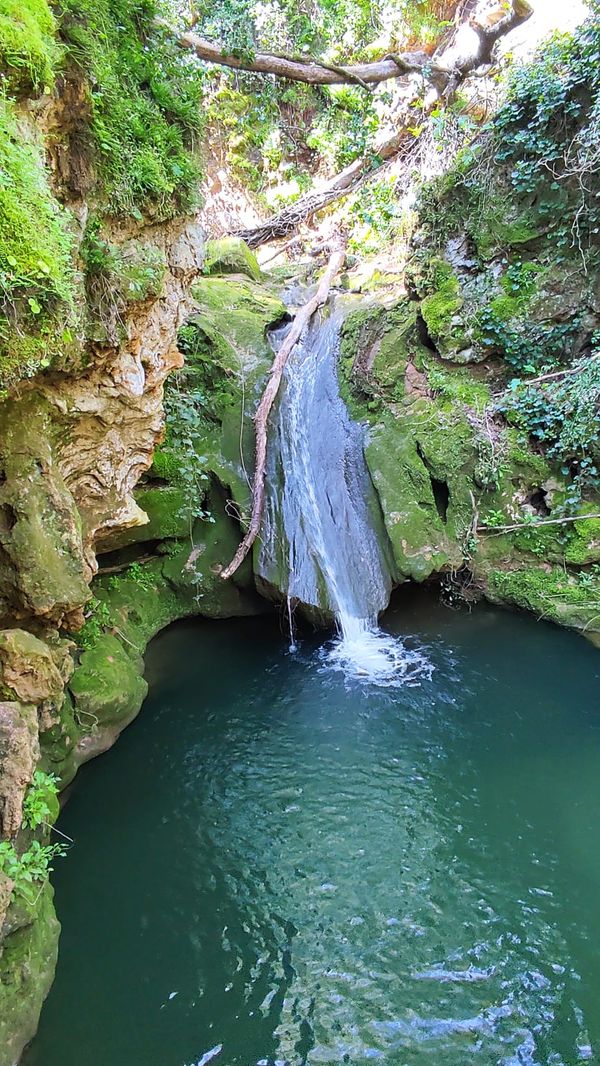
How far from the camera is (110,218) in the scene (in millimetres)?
3893

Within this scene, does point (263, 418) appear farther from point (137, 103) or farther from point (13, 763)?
point (13, 763)

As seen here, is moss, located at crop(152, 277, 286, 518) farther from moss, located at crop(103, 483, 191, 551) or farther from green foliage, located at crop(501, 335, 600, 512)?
green foliage, located at crop(501, 335, 600, 512)

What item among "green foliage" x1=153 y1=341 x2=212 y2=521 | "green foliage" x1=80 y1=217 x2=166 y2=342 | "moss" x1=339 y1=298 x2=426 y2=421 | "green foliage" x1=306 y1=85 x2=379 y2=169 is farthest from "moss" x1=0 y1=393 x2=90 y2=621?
"moss" x1=339 y1=298 x2=426 y2=421

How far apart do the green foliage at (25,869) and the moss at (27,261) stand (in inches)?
95.8

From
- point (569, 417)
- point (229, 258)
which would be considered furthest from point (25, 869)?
point (229, 258)

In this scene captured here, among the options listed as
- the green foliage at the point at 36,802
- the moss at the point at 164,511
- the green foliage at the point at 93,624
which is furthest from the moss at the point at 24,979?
the moss at the point at 164,511

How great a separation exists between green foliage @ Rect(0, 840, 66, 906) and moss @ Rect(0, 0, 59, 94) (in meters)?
3.75

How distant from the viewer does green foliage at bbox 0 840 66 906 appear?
9.27 ft

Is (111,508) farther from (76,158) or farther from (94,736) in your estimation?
(76,158)

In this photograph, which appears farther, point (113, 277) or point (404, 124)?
point (404, 124)

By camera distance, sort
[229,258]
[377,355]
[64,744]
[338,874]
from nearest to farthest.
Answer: [338,874] → [64,744] → [377,355] → [229,258]

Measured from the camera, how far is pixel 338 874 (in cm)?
423

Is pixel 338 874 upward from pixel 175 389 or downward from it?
downward

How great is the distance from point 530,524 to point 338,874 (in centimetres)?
536
